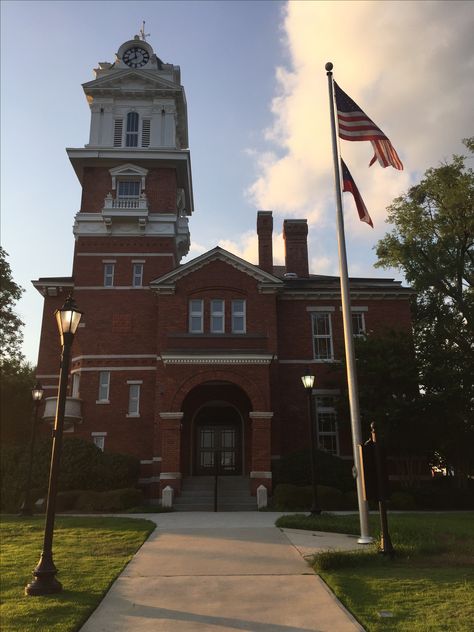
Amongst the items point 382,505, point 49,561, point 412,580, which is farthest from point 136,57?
point 412,580

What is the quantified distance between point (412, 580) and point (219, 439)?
19.1m

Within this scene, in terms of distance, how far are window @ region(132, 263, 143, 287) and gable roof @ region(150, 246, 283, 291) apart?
3.41 metres

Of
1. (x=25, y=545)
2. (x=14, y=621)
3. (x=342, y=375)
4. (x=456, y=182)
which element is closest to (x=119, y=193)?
(x=342, y=375)

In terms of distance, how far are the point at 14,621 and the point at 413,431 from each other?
19.5 m

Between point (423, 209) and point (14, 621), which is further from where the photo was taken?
point (423, 209)

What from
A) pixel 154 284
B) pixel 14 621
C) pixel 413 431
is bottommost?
pixel 14 621

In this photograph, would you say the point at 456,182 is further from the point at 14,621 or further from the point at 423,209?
the point at 14,621

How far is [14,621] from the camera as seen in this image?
20.8ft

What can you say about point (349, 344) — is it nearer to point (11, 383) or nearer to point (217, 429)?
point (217, 429)

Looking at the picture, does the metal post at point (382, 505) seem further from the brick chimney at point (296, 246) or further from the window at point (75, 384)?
the brick chimney at point (296, 246)

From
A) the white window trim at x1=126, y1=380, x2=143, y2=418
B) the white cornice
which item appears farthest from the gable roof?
the white window trim at x1=126, y1=380, x2=143, y2=418

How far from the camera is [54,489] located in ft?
28.9

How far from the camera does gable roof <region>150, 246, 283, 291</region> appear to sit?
26172 millimetres

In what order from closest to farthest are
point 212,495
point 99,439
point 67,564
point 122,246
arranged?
1. point 67,564
2. point 212,495
3. point 99,439
4. point 122,246
